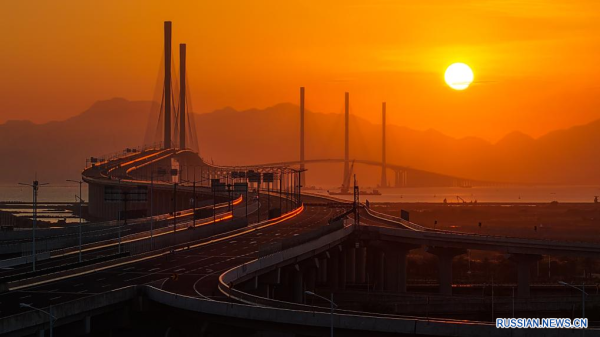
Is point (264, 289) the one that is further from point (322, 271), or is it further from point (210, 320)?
point (322, 271)

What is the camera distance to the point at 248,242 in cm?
9725

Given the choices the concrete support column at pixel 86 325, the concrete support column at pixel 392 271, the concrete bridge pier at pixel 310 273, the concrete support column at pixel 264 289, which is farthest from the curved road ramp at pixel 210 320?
the concrete support column at pixel 392 271

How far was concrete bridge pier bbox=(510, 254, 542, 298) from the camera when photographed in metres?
104

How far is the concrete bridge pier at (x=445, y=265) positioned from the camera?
10669 centimetres

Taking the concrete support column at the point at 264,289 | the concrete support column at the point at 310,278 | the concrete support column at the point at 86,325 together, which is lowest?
the concrete support column at the point at 310,278

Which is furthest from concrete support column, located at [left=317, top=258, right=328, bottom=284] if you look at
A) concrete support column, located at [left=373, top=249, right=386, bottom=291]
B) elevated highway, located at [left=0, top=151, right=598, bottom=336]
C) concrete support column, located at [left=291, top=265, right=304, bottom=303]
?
concrete support column, located at [left=291, top=265, right=304, bottom=303]

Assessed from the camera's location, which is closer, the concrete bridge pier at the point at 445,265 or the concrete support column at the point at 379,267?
the concrete bridge pier at the point at 445,265

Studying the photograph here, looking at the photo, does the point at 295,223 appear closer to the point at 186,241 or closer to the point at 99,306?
the point at 186,241

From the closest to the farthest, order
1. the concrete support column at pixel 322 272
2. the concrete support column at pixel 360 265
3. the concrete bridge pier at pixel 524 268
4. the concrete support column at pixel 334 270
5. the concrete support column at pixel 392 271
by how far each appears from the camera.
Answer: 1. the concrete bridge pier at pixel 524 268
2. the concrete support column at pixel 334 270
3. the concrete support column at pixel 392 271
4. the concrete support column at pixel 322 272
5. the concrete support column at pixel 360 265

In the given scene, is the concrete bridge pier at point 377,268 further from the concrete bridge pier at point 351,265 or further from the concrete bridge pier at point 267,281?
the concrete bridge pier at point 267,281

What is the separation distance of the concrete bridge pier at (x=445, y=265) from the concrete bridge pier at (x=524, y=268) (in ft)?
24.3

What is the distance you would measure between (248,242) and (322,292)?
13332 mm

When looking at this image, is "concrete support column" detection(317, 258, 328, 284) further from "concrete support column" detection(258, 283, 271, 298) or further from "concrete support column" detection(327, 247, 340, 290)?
"concrete support column" detection(258, 283, 271, 298)

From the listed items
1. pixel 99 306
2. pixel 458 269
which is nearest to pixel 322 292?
pixel 458 269
